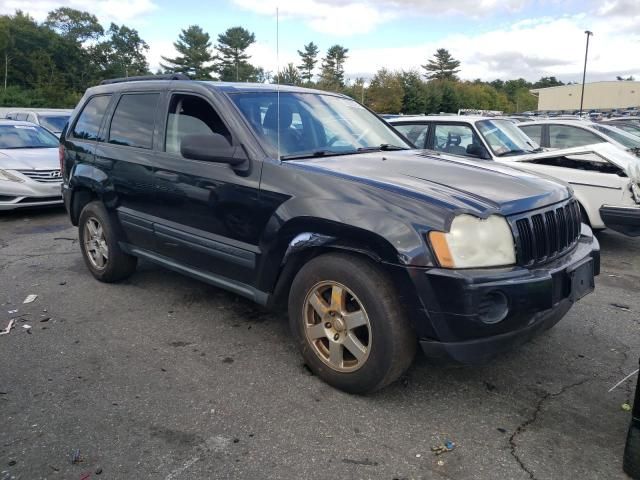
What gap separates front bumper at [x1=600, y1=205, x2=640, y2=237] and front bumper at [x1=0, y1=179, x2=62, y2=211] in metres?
7.89

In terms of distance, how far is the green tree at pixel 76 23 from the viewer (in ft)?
304

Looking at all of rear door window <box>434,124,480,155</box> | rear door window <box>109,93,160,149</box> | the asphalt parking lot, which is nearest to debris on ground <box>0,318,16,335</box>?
the asphalt parking lot

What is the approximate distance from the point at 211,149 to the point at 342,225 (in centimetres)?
107

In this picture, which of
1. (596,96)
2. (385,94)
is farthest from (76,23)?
(596,96)

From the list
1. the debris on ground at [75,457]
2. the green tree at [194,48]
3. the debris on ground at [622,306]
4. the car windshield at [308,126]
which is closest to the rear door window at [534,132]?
the debris on ground at [622,306]

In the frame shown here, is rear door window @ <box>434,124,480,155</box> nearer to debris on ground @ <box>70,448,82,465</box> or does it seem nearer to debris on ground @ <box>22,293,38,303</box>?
debris on ground @ <box>22,293,38,303</box>

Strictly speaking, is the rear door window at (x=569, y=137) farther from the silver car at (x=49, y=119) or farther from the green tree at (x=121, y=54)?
the green tree at (x=121, y=54)

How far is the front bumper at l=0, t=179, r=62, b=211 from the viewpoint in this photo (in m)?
8.18

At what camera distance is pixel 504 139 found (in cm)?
750

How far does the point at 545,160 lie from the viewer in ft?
22.8

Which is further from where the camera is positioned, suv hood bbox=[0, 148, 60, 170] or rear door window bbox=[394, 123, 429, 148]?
suv hood bbox=[0, 148, 60, 170]

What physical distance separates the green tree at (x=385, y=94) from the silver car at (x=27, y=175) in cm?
4791

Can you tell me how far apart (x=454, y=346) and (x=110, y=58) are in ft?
311

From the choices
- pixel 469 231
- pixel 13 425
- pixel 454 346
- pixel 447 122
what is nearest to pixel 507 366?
pixel 454 346
